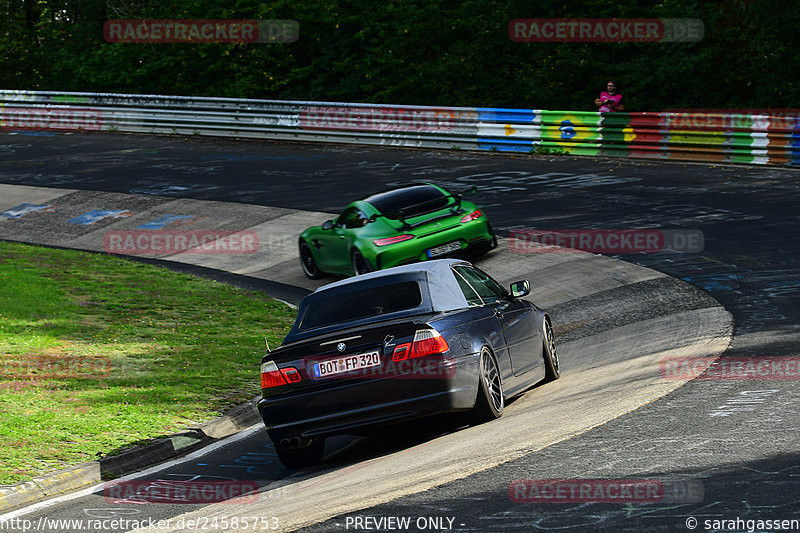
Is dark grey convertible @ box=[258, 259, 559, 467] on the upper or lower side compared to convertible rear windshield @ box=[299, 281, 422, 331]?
lower

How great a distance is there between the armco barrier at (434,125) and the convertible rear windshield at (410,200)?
9542mm

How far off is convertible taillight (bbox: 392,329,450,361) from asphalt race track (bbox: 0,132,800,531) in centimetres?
72

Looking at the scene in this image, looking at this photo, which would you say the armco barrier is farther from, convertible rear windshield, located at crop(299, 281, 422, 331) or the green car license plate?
convertible rear windshield, located at crop(299, 281, 422, 331)

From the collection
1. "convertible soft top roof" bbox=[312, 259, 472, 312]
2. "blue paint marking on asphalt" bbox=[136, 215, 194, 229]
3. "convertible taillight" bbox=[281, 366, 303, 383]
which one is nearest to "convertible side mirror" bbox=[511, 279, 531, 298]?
"convertible soft top roof" bbox=[312, 259, 472, 312]

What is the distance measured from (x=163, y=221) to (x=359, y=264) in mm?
8890

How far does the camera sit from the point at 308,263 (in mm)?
18781

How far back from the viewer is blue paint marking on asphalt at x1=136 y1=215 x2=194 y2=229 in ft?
79.2

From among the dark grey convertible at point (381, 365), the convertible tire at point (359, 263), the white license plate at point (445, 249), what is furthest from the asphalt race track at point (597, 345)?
the convertible tire at point (359, 263)

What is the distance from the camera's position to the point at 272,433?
8406mm

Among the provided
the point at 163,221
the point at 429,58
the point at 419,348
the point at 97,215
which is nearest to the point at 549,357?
the point at 419,348

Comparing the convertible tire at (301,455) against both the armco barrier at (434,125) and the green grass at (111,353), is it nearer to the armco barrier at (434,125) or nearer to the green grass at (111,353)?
the green grass at (111,353)

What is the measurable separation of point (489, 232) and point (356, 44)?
23.7m

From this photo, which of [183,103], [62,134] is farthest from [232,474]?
[62,134]

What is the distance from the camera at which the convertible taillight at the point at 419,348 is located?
816cm
